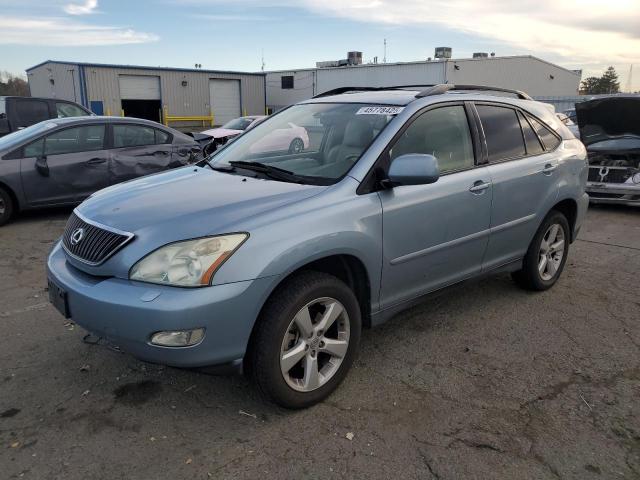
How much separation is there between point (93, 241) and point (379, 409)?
72.4 inches

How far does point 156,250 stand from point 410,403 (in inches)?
65.3

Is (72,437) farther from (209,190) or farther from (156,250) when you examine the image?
(209,190)

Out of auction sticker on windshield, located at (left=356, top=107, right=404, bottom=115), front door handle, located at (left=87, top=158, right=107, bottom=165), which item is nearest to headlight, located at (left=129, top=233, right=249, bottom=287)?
auction sticker on windshield, located at (left=356, top=107, right=404, bottom=115)

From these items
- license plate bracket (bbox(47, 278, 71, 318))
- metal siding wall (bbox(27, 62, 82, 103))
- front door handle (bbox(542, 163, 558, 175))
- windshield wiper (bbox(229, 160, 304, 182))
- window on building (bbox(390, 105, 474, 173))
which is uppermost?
metal siding wall (bbox(27, 62, 82, 103))

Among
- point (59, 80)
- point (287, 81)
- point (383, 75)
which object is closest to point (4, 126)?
point (59, 80)

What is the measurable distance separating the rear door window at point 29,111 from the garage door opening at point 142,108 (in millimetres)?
23835

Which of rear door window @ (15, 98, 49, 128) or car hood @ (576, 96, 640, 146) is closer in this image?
car hood @ (576, 96, 640, 146)

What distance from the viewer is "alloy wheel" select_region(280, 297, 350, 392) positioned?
2.84 m

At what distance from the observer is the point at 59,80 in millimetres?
33094

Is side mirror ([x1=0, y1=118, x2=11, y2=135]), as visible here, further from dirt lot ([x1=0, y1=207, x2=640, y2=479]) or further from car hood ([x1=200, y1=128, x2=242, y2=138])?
dirt lot ([x1=0, y1=207, x2=640, y2=479])

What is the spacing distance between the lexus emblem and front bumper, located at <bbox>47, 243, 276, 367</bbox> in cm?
45

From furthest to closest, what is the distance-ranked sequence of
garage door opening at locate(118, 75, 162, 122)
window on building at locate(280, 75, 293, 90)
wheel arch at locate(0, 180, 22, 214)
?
1. window on building at locate(280, 75, 293, 90)
2. garage door opening at locate(118, 75, 162, 122)
3. wheel arch at locate(0, 180, 22, 214)

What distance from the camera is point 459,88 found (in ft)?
13.6

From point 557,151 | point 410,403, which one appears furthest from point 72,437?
point 557,151
